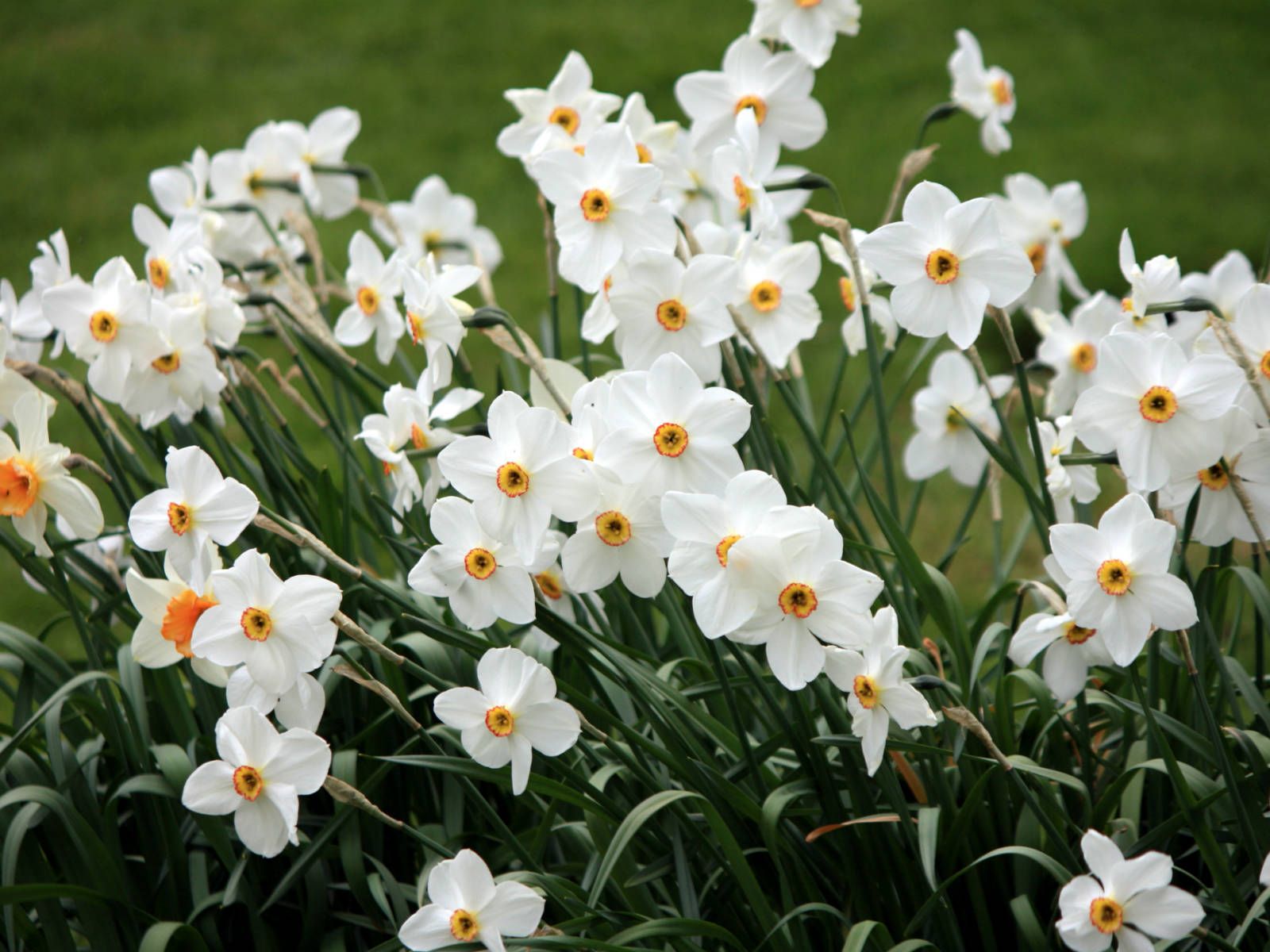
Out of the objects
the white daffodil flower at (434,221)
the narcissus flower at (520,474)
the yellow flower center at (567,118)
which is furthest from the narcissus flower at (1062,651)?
the white daffodil flower at (434,221)

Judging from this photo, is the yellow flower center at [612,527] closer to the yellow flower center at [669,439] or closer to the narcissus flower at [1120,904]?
the yellow flower center at [669,439]

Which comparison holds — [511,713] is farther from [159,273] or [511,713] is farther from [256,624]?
[159,273]

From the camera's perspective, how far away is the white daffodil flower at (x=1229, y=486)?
1.32 metres

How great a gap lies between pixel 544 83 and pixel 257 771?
191 inches

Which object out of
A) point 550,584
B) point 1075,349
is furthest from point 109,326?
point 1075,349

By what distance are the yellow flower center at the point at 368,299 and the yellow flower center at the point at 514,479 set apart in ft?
2.85

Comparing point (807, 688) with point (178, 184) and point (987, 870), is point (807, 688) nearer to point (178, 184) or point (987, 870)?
point (987, 870)

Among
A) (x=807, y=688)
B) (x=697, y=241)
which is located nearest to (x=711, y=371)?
(x=697, y=241)

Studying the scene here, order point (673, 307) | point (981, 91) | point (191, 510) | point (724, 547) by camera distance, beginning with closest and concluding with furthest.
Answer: point (724, 547) < point (191, 510) < point (673, 307) < point (981, 91)

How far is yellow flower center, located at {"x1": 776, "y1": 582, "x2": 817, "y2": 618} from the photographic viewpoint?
1.21m

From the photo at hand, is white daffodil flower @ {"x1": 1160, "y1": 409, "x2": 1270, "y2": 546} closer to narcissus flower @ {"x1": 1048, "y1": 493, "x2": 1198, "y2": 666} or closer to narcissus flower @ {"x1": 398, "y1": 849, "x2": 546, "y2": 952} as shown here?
narcissus flower @ {"x1": 1048, "y1": 493, "x2": 1198, "y2": 666}

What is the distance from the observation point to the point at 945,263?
135 centimetres

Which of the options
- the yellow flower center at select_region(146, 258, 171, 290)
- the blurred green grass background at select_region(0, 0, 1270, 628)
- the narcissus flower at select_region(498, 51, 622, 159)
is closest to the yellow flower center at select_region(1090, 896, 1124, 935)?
the narcissus flower at select_region(498, 51, 622, 159)

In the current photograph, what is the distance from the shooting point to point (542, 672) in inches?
52.3
